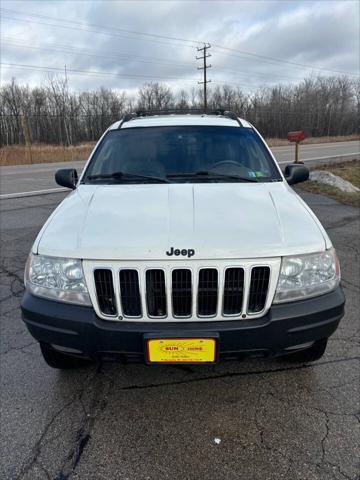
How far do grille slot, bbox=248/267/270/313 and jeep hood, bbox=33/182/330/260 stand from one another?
0.10 meters

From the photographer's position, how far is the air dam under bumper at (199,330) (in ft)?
6.51

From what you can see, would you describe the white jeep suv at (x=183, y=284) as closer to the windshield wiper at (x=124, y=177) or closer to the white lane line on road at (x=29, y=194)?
the windshield wiper at (x=124, y=177)

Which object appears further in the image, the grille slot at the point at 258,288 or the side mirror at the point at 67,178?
the side mirror at the point at 67,178

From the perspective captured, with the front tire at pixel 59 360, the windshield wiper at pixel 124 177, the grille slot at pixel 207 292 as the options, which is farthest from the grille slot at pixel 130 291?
the windshield wiper at pixel 124 177

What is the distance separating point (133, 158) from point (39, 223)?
15.0 ft

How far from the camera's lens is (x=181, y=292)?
2.00 m

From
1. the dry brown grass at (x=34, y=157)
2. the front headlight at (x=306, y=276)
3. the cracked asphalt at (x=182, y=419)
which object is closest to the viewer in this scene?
the cracked asphalt at (x=182, y=419)

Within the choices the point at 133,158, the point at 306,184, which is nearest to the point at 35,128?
the point at 306,184

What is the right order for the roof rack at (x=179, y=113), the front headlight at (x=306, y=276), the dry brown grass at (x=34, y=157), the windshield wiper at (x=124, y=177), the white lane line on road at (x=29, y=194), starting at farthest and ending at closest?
the dry brown grass at (x=34, y=157), the white lane line on road at (x=29, y=194), the roof rack at (x=179, y=113), the windshield wiper at (x=124, y=177), the front headlight at (x=306, y=276)

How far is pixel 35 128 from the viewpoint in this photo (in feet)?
171

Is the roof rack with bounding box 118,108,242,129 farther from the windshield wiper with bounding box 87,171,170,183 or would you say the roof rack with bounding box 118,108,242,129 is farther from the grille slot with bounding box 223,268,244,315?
the grille slot with bounding box 223,268,244,315

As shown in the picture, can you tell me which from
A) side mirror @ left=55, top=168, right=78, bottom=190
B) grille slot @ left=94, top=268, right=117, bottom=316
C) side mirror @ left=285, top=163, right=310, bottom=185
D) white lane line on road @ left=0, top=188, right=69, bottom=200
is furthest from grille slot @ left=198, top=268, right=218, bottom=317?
white lane line on road @ left=0, top=188, right=69, bottom=200

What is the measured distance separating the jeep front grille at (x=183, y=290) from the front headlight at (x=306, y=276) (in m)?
0.07

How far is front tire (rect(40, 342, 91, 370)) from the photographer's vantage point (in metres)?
2.50
